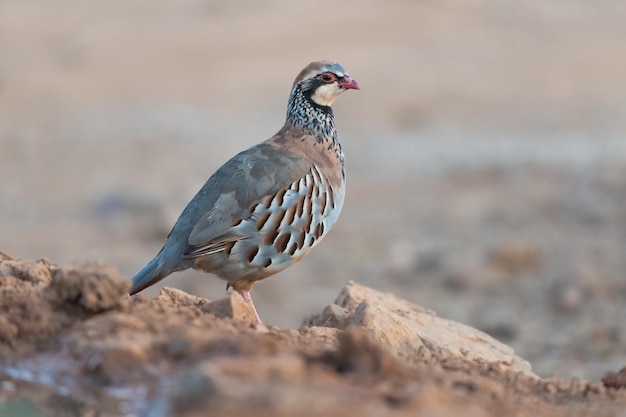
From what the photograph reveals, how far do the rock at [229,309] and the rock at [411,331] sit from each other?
0.61 meters

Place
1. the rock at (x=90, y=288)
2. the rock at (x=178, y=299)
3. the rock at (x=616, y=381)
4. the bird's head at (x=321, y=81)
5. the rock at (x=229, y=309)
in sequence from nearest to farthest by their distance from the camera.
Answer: the rock at (x=90, y=288), the rock at (x=616, y=381), the rock at (x=229, y=309), the rock at (x=178, y=299), the bird's head at (x=321, y=81)

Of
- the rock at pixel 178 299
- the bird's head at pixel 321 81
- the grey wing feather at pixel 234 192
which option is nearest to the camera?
the rock at pixel 178 299

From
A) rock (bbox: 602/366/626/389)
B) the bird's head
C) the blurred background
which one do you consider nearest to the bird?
the bird's head

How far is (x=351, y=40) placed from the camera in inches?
809

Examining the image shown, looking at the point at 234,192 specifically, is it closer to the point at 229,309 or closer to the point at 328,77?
the point at 328,77

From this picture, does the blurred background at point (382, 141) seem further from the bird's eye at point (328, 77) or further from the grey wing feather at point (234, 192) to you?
the grey wing feather at point (234, 192)

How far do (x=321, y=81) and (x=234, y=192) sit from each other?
1.31m

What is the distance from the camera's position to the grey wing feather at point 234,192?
7.02 metres

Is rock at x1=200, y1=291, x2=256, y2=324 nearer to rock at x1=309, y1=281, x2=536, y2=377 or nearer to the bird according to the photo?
rock at x1=309, y1=281, x2=536, y2=377

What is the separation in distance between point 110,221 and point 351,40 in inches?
286

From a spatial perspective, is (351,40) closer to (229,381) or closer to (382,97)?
(382,97)

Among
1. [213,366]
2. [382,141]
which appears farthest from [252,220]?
[382,141]

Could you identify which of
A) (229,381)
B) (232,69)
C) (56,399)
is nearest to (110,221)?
(232,69)

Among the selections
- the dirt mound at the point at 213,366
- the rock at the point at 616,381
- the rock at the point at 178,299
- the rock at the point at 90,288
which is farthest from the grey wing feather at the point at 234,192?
the rock at the point at 616,381
